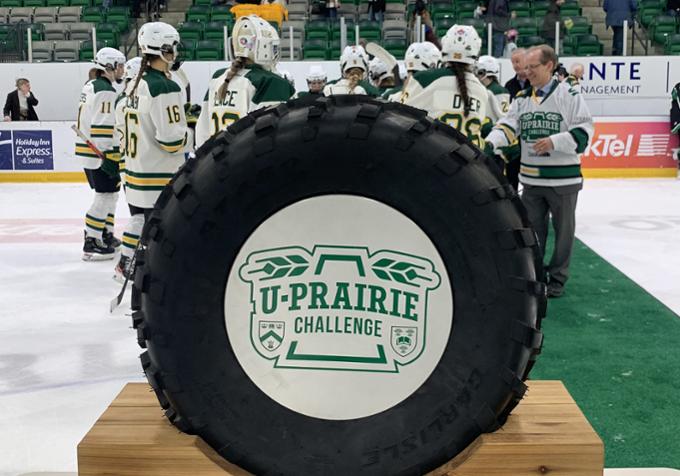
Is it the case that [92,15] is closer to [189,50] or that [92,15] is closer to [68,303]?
[189,50]

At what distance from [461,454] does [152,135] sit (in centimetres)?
376

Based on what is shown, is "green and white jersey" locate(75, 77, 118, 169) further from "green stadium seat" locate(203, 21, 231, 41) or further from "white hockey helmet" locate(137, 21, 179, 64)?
"green stadium seat" locate(203, 21, 231, 41)

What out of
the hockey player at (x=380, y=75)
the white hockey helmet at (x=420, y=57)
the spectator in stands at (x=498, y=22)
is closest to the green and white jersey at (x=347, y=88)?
the hockey player at (x=380, y=75)

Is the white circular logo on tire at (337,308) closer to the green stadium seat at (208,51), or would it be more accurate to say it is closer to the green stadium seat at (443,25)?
the green stadium seat at (208,51)

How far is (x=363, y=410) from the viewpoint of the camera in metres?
1.36

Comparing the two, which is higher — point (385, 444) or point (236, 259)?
point (236, 259)

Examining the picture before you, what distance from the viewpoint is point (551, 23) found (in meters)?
13.6

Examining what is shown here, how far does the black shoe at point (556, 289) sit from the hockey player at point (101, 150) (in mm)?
3084

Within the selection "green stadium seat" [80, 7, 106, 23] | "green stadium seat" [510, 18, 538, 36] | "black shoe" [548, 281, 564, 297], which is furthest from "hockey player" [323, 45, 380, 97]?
"green stadium seat" [80, 7, 106, 23]

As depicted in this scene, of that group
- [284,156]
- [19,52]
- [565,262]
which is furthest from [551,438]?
[19,52]

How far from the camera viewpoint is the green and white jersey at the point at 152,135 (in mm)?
4672

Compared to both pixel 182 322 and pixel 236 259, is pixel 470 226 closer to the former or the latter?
pixel 236 259

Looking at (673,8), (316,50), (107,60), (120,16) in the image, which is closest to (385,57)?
(107,60)

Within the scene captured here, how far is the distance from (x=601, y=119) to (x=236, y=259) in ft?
35.2
